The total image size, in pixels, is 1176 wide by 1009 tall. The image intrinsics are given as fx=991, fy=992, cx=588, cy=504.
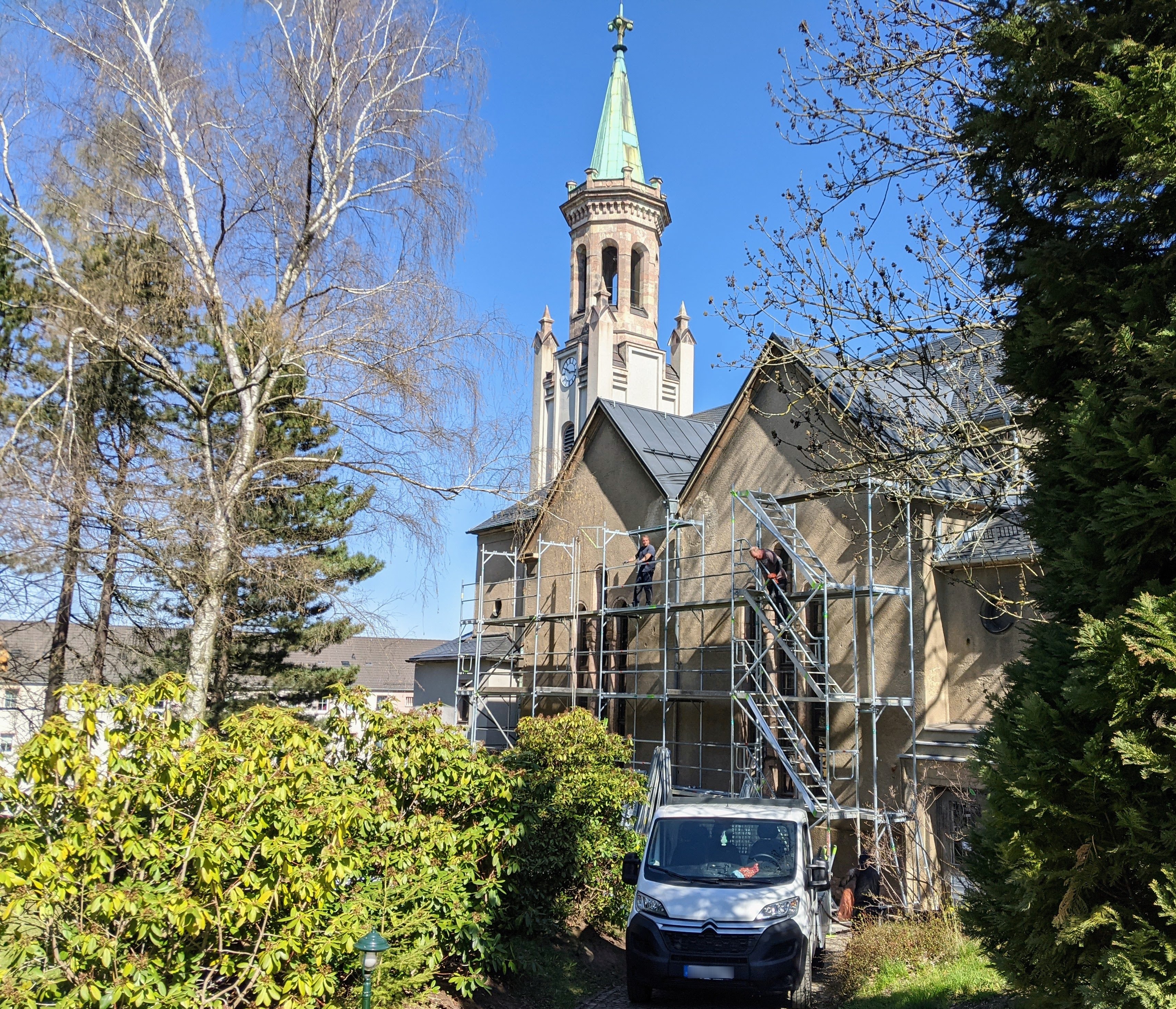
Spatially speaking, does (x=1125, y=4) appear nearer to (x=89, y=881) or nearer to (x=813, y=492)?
(x=89, y=881)

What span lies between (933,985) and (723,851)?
2.51 meters

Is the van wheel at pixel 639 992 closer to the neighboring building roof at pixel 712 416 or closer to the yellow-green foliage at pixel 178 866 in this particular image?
the yellow-green foliage at pixel 178 866

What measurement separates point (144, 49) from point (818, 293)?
12.2 m

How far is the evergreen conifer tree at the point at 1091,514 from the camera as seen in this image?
165 inches

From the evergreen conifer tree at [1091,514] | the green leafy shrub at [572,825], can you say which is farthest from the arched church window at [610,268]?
the evergreen conifer tree at [1091,514]

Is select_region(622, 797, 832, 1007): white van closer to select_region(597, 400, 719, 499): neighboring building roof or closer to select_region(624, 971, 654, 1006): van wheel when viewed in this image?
select_region(624, 971, 654, 1006): van wheel

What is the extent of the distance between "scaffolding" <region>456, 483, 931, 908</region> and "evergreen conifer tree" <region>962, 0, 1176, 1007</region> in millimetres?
5114

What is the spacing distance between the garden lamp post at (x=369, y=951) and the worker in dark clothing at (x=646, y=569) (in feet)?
43.9

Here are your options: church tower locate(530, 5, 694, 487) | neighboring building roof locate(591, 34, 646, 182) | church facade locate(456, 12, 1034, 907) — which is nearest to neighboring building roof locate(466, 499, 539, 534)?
church facade locate(456, 12, 1034, 907)

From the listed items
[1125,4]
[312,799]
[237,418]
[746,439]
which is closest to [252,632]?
[237,418]

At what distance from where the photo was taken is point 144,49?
15.6 m

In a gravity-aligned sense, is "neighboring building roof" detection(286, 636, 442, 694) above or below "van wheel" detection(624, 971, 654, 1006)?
above

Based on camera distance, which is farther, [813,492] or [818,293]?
[813,492]

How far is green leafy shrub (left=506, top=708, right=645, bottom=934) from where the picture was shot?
10.7 metres
